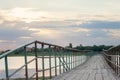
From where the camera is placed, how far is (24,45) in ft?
26.6

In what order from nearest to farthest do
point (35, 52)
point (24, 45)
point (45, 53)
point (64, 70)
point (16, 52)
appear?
point (16, 52)
point (24, 45)
point (35, 52)
point (45, 53)
point (64, 70)

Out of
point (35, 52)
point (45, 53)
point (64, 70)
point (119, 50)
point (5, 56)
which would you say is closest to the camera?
point (5, 56)

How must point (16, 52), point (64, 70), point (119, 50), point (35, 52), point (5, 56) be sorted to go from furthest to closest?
point (64, 70) < point (119, 50) < point (35, 52) < point (16, 52) < point (5, 56)

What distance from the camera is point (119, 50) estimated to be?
12.0 meters

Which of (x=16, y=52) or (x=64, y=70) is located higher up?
(x=16, y=52)

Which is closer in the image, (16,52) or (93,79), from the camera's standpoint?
(16,52)

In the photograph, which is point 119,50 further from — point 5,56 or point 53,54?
point 5,56

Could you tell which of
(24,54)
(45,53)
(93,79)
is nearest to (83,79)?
(93,79)

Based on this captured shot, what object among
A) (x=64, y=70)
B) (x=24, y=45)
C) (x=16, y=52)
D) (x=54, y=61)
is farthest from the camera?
(x=64, y=70)

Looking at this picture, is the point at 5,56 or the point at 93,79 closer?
the point at 5,56

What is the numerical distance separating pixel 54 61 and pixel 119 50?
2.47 meters

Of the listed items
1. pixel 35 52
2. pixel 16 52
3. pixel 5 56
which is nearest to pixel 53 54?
pixel 35 52

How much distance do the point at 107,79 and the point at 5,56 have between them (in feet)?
21.9

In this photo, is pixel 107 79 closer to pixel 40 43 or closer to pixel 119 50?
pixel 119 50
